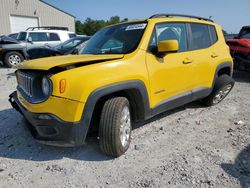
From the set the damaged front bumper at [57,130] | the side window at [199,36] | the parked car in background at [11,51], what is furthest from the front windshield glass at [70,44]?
the damaged front bumper at [57,130]

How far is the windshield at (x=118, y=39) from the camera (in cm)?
332

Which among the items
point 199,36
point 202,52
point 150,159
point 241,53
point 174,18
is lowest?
point 150,159

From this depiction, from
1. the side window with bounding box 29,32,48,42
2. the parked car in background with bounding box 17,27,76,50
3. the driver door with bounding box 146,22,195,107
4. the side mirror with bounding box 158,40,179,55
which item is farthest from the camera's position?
the side window with bounding box 29,32,48,42

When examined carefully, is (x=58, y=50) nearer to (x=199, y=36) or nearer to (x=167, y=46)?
(x=199, y=36)

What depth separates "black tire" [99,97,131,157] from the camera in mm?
2789

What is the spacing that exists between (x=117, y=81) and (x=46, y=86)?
801 mm

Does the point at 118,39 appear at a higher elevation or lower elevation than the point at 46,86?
higher

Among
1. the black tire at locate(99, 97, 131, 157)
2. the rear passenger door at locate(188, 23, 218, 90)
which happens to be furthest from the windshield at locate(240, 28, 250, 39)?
the black tire at locate(99, 97, 131, 157)

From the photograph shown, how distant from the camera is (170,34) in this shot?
12.1ft

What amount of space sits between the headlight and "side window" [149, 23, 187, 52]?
148 cm

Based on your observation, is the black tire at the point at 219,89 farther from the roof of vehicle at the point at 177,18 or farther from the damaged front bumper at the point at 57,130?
the damaged front bumper at the point at 57,130

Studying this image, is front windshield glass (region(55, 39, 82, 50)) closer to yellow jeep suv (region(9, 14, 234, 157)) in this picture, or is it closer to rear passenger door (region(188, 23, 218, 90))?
yellow jeep suv (region(9, 14, 234, 157))

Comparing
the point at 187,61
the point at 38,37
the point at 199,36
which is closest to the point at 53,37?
the point at 38,37

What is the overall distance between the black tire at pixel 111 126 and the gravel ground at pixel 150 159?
8.5 inches
